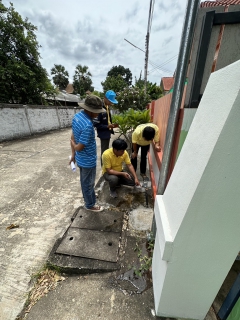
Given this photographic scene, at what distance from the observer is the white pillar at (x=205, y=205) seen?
0.66 m

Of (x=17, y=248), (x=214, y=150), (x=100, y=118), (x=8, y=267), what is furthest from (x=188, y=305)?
(x=100, y=118)

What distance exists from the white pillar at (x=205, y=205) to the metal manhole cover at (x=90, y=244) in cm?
69

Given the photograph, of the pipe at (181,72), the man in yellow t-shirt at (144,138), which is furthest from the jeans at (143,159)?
the pipe at (181,72)

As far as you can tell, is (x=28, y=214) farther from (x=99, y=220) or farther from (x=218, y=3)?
(x=218, y=3)

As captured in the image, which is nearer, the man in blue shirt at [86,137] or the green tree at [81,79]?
the man in blue shirt at [86,137]

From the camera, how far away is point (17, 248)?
1760 mm

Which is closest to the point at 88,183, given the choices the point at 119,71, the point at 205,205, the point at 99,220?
the point at 99,220

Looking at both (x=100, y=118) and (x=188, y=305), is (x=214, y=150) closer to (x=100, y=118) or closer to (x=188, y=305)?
(x=188, y=305)

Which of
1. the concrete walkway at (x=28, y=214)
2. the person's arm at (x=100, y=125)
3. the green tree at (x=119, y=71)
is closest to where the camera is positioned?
the concrete walkway at (x=28, y=214)

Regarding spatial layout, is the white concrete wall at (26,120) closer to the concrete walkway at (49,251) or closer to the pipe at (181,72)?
the concrete walkway at (49,251)

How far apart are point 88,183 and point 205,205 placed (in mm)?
1600

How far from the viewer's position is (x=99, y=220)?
2115 mm

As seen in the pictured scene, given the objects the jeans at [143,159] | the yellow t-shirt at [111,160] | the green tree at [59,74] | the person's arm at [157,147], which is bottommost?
the jeans at [143,159]

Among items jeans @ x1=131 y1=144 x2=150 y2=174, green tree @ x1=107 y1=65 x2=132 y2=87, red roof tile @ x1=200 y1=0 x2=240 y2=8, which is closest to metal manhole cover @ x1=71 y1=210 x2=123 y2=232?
jeans @ x1=131 y1=144 x2=150 y2=174
